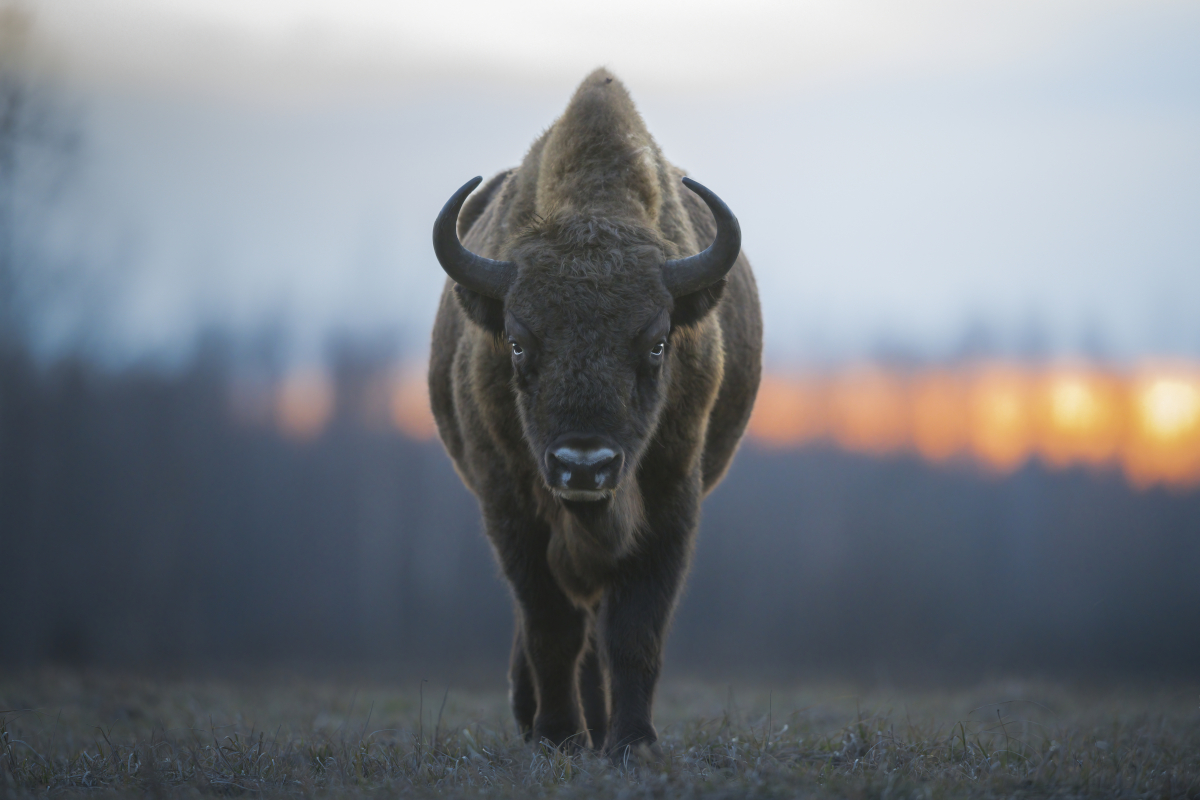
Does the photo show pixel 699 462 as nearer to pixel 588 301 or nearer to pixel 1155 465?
pixel 588 301

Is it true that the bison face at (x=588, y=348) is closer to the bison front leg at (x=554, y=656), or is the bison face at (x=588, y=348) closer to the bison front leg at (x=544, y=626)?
the bison front leg at (x=544, y=626)

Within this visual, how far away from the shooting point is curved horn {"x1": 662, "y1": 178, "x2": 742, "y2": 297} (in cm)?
545

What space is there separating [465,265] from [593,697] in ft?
10.9

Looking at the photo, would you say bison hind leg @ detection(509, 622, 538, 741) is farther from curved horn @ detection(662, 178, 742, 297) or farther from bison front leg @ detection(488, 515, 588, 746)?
curved horn @ detection(662, 178, 742, 297)

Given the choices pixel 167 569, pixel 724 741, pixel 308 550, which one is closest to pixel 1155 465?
pixel 308 550

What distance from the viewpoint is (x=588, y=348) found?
5.06 metres

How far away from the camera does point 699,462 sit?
20.2 ft

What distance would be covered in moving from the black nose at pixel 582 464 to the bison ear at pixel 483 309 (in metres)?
1.08

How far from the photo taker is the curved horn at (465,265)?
5449 mm

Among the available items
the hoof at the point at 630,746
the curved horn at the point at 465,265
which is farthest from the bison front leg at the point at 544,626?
the curved horn at the point at 465,265

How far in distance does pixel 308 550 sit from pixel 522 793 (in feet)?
132

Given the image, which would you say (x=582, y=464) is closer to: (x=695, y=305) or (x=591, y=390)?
(x=591, y=390)

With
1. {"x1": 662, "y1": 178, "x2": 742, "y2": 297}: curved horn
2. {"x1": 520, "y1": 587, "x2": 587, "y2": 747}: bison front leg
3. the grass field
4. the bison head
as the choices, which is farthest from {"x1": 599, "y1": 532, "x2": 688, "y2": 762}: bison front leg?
{"x1": 662, "y1": 178, "x2": 742, "y2": 297}: curved horn

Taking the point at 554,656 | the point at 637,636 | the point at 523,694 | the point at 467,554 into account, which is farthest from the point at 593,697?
the point at 467,554
